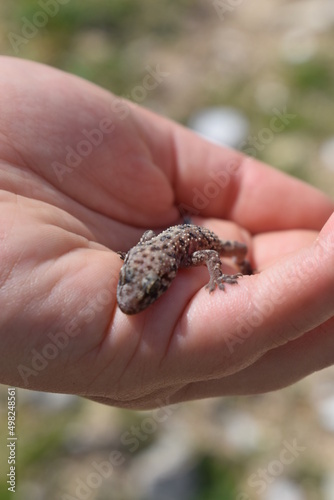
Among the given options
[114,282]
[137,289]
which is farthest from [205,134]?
[137,289]

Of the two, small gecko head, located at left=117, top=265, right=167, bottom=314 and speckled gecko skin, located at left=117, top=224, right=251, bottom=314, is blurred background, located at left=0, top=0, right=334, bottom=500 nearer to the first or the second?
speckled gecko skin, located at left=117, top=224, right=251, bottom=314

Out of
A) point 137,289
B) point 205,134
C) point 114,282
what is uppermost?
point 137,289

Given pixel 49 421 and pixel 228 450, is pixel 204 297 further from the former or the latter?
pixel 49 421

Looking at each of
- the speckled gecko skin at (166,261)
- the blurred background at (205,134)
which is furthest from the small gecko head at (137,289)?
the blurred background at (205,134)

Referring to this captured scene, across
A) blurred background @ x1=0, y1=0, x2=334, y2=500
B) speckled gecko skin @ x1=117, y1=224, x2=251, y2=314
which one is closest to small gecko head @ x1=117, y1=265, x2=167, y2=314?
speckled gecko skin @ x1=117, y1=224, x2=251, y2=314

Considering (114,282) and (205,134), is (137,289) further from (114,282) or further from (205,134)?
(205,134)

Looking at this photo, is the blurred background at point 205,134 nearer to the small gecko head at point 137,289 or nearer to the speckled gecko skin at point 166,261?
the speckled gecko skin at point 166,261

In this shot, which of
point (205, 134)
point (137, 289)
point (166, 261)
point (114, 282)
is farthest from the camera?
point (205, 134)
